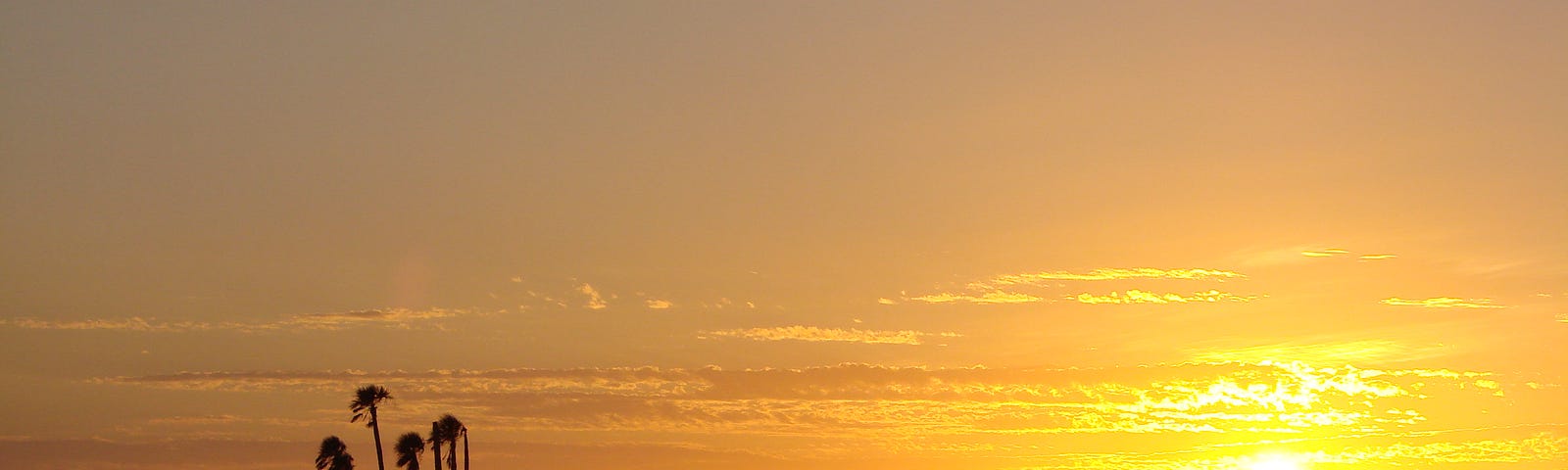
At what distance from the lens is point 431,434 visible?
108 meters

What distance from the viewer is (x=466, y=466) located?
111 meters

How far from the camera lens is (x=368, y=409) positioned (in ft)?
342

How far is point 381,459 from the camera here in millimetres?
104438

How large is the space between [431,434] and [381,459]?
467cm

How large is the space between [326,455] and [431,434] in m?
7.11

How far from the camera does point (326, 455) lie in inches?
4134

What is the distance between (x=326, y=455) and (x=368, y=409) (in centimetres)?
438

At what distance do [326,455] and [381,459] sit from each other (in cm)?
384

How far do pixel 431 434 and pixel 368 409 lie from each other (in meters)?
5.56

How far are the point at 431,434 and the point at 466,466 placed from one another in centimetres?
415
